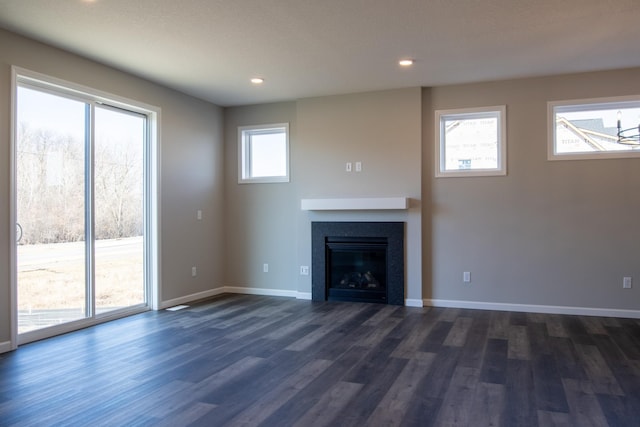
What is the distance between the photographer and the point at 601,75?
4.89 m

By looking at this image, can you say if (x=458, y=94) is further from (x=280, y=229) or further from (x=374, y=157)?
(x=280, y=229)

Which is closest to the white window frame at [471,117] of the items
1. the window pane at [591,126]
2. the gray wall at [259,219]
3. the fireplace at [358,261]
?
the window pane at [591,126]

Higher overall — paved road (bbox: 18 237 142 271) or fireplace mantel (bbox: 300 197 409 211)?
fireplace mantel (bbox: 300 197 409 211)

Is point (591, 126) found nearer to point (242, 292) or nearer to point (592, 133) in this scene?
point (592, 133)

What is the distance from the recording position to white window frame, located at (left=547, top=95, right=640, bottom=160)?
4811 millimetres

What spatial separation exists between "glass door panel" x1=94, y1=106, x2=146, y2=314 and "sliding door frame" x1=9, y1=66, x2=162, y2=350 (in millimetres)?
69

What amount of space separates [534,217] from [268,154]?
11.6ft

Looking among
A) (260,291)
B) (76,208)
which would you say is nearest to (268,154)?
(260,291)

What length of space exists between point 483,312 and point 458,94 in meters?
2.57

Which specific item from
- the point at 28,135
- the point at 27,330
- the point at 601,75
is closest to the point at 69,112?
the point at 28,135

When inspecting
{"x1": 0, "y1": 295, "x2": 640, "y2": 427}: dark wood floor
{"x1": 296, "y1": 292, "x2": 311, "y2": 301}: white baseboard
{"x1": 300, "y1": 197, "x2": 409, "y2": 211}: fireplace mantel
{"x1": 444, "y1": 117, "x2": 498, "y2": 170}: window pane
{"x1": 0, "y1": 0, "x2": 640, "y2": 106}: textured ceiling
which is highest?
{"x1": 0, "y1": 0, "x2": 640, "y2": 106}: textured ceiling

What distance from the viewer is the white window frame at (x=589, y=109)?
4.81 metres

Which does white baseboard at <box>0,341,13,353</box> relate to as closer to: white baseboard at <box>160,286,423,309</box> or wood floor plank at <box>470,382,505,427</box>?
white baseboard at <box>160,286,423,309</box>

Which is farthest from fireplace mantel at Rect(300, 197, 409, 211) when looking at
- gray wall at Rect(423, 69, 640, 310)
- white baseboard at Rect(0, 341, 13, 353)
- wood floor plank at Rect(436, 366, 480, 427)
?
white baseboard at Rect(0, 341, 13, 353)
